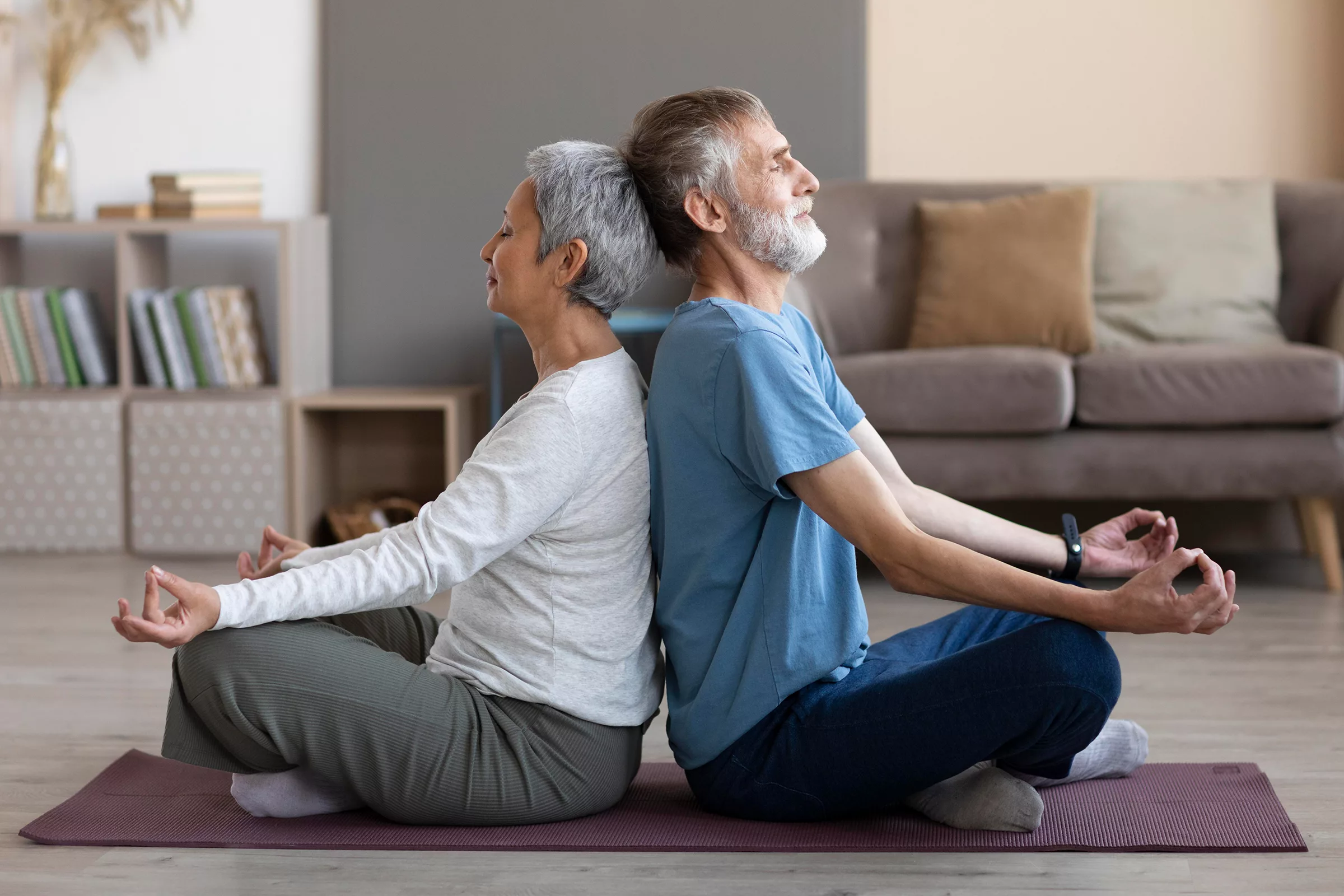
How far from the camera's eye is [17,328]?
153 inches

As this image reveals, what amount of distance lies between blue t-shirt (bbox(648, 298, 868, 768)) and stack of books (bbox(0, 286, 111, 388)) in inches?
110

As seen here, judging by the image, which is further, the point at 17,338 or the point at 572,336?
the point at 17,338

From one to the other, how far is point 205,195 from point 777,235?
2733 mm

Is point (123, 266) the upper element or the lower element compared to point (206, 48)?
lower

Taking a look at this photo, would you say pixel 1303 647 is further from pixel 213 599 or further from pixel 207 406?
pixel 207 406

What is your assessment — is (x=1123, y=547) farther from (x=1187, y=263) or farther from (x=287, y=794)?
(x=1187, y=263)

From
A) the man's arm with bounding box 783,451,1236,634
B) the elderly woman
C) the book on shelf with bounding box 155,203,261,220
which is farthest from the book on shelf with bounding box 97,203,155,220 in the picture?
the man's arm with bounding box 783,451,1236,634

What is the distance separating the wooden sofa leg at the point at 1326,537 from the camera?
10.5ft

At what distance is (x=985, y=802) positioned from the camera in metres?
1.68

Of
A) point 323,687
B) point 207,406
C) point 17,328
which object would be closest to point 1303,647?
point 323,687

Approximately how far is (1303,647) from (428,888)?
6.18 ft

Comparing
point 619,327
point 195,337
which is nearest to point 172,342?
point 195,337

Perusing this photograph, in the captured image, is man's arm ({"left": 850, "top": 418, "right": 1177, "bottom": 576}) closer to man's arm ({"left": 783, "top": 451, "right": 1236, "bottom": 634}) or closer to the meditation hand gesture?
the meditation hand gesture

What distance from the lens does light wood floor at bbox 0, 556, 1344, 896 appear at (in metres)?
1.54
